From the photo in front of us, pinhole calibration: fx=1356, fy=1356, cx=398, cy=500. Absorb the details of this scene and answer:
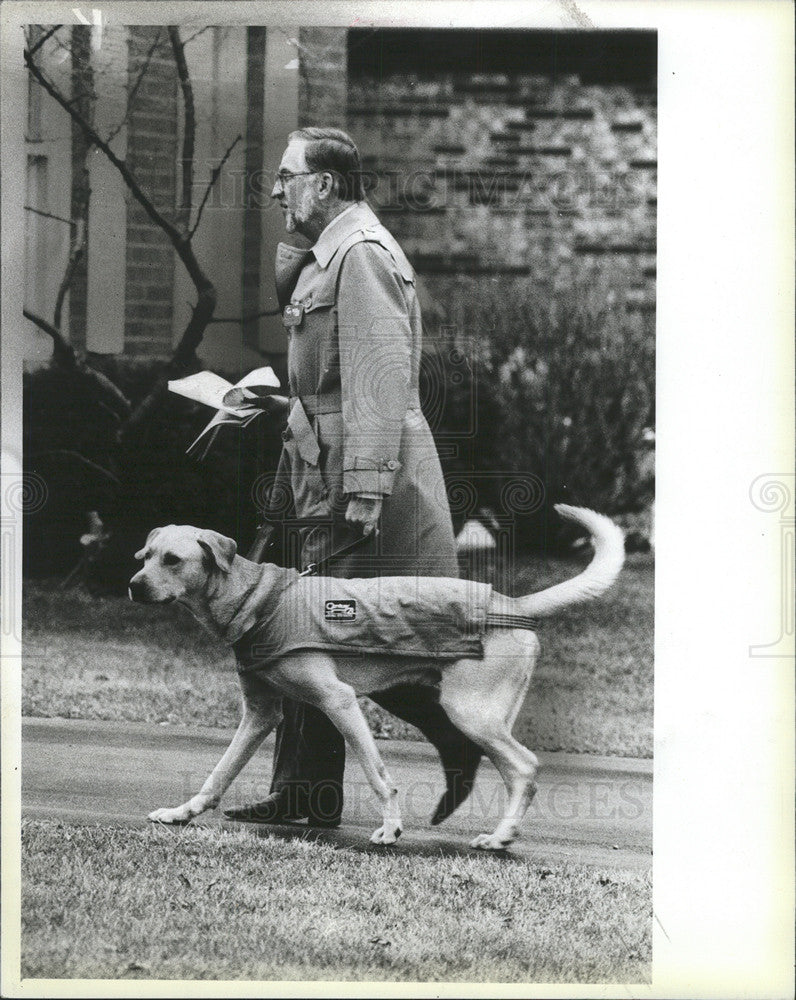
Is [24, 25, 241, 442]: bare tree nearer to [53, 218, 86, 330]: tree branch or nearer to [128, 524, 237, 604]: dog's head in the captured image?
[53, 218, 86, 330]: tree branch

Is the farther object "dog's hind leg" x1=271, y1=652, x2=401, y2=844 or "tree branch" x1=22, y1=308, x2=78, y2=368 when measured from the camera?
"tree branch" x1=22, y1=308, x2=78, y2=368

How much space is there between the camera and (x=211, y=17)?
5.62 metres

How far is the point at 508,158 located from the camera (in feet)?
18.3

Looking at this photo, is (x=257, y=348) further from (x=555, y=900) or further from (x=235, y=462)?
(x=555, y=900)

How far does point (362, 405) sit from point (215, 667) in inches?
49.9

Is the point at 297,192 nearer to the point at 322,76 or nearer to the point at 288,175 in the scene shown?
the point at 288,175

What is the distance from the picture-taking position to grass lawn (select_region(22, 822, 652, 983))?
5508 millimetres

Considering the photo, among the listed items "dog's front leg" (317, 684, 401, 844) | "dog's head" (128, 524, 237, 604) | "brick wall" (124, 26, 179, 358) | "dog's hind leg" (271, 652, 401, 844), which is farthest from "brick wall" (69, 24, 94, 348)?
"dog's front leg" (317, 684, 401, 844)

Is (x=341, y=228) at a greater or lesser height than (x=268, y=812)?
greater

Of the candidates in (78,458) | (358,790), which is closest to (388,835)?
(358,790)

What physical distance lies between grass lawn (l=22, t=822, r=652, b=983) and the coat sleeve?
1577 millimetres

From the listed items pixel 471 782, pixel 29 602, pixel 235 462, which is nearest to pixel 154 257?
pixel 235 462

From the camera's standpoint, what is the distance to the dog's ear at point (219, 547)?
5527 millimetres

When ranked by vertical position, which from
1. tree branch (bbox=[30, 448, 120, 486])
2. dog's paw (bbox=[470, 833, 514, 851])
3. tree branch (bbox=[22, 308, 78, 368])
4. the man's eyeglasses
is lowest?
dog's paw (bbox=[470, 833, 514, 851])
